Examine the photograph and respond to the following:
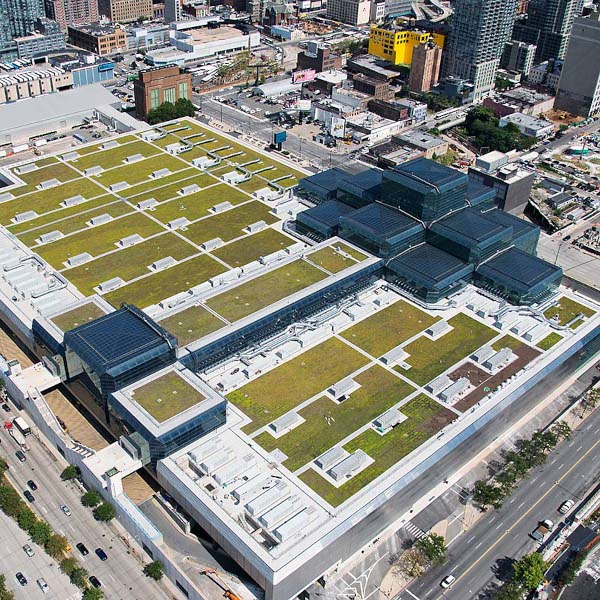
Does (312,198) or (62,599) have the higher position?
(312,198)

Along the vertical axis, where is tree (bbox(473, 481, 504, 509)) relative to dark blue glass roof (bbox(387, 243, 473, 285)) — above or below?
below

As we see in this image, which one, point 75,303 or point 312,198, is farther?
point 312,198

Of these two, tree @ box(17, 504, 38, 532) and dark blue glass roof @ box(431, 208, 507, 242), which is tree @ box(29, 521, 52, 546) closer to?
tree @ box(17, 504, 38, 532)

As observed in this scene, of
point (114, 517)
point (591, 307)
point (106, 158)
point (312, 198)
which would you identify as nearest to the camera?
point (114, 517)

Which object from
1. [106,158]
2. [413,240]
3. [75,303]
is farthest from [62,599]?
[106,158]

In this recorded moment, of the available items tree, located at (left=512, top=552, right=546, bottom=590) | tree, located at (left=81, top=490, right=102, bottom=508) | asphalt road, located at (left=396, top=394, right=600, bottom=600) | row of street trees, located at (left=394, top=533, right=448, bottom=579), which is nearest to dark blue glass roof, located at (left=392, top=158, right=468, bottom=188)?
asphalt road, located at (left=396, top=394, right=600, bottom=600)

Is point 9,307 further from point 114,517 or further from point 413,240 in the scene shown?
point 413,240

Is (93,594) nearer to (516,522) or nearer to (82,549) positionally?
(82,549)

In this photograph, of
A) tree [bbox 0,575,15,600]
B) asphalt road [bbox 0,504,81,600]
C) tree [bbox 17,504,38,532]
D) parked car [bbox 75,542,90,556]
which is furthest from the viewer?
tree [bbox 17,504,38,532]
